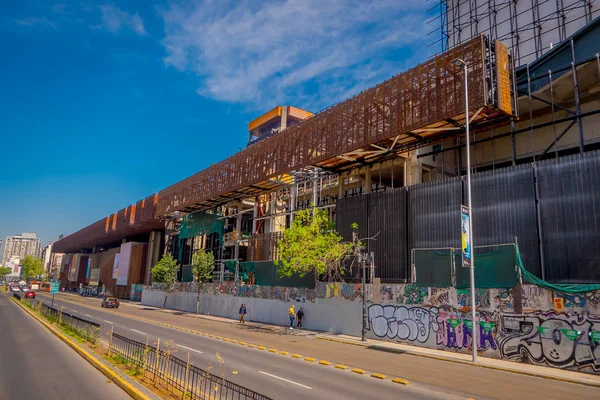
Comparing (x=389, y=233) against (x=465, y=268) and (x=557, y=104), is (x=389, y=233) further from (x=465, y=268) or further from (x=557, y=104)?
(x=557, y=104)

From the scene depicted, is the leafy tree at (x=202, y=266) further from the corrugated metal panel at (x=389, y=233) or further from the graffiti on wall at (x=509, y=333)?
the graffiti on wall at (x=509, y=333)

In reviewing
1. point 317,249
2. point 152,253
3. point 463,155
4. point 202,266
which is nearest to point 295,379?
point 317,249

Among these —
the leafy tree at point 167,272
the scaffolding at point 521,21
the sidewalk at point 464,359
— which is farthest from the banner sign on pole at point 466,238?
the leafy tree at point 167,272

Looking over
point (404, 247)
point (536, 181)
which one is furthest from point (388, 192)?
point (536, 181)

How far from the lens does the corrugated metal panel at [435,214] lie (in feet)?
82.6

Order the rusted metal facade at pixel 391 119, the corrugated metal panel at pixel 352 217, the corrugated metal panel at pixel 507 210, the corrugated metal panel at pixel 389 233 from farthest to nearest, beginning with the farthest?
the corrugated metal panel at pixel 352 217 → the corrugated metal panel at pixel 389 233 → the rusted metal facade at pixel 391 119 → the corrugated metal panel at pixel 507 210

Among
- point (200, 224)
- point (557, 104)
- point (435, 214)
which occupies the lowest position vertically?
point (435, 214)

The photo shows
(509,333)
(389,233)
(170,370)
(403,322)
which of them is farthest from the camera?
(389,233)

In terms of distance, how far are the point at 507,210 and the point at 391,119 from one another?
32.9 feet

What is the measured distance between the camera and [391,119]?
94.8 feet

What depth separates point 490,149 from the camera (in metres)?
33.3

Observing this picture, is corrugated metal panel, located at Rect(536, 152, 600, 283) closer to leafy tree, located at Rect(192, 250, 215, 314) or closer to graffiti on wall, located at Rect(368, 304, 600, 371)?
graffiti on wall, located at Rect(368, 304, 600, 371)

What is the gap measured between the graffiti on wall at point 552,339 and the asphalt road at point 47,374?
16.6 meters

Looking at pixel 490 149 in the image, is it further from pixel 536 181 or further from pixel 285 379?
pixel 285 379
